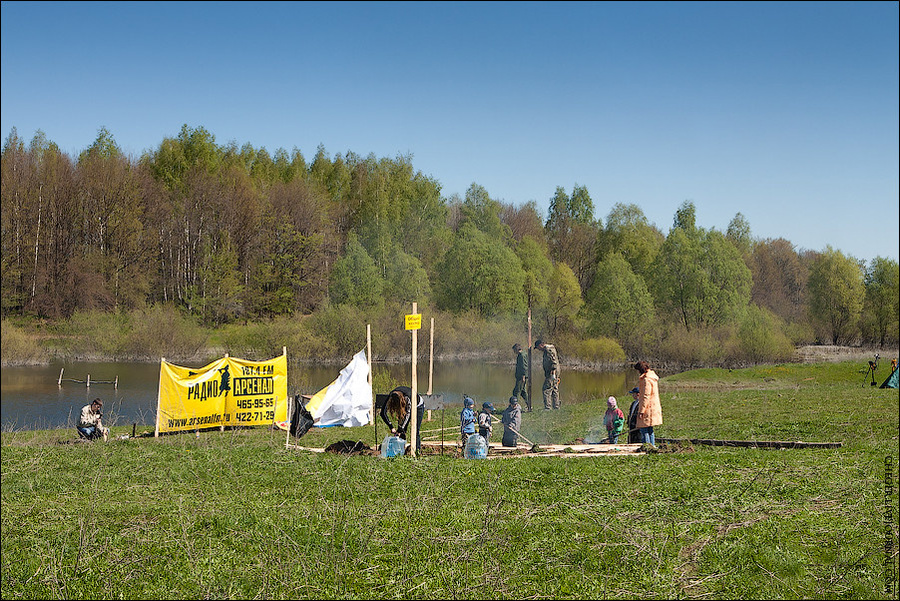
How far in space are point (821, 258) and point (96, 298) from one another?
63.7 m

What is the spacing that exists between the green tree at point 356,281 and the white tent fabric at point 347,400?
97.2 feet

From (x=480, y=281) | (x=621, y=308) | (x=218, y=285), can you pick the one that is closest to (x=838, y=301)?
(x=621, y=308)

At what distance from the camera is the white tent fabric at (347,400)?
61.9 ft

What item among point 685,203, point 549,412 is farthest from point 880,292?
point 549,412

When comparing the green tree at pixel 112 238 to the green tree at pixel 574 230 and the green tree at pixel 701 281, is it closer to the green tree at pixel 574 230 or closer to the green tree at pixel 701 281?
the green tree at pixel 701 281

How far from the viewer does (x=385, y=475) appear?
1167 centimetres

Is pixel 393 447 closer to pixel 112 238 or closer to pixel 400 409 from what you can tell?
pixel 400 409

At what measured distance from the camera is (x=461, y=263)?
5844 centimetres

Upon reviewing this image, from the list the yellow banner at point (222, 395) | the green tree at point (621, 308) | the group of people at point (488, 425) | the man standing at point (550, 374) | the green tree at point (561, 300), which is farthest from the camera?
the green tree at point (561, 300)

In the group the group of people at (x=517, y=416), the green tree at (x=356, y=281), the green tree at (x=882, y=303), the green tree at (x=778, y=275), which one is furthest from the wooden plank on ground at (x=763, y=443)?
the green tree at (x=778, y=275)

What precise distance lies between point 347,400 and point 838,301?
5288 cm

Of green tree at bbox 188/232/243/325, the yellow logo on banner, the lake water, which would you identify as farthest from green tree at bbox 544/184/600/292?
the yellow logo on banner

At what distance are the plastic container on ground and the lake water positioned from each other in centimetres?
666

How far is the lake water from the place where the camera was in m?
11.1
